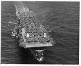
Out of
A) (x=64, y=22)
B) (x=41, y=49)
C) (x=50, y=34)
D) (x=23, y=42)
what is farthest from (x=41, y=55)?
(x=64, y=22)

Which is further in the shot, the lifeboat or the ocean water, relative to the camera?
A: the lifeboat

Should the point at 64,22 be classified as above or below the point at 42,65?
above

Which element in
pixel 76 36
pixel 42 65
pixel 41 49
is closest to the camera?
pixel 42 65

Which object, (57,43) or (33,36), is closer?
(33,36)

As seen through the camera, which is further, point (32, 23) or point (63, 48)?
point (32, 23)

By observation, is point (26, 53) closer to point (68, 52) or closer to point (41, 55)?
point (41, 55)

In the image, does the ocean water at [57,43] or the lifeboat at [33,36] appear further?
the lifeboat at [33,36]

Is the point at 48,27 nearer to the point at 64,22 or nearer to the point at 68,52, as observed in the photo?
the point at 64,22

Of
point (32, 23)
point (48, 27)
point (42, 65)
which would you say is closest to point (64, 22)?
point (48, 27)

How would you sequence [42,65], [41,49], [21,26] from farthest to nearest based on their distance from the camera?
[21,26], [41,49], [42,65]

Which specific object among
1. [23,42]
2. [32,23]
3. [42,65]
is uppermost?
[32,23]

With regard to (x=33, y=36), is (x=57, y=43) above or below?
below
